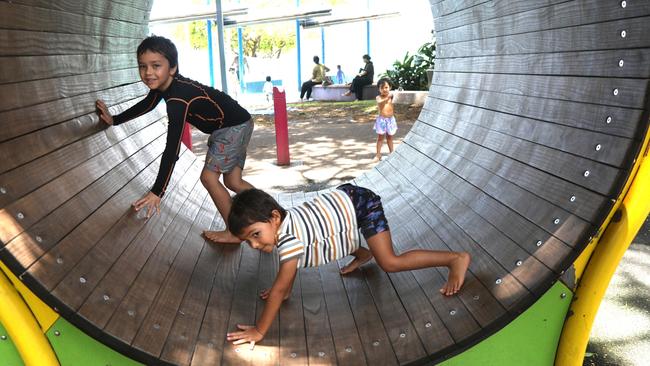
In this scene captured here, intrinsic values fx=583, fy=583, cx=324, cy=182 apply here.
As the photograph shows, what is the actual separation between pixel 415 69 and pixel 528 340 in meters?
15.6

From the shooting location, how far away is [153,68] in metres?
3.37

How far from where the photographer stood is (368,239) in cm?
312

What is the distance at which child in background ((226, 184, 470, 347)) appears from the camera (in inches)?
105


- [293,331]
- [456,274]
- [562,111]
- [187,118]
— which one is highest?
[562,111]

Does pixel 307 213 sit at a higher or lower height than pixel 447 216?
higher

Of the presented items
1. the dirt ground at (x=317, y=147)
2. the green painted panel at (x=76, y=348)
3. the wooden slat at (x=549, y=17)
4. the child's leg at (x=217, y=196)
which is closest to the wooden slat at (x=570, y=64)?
the wooden slat at (x=549, y=17)

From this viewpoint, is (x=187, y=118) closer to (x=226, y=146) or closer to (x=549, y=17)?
(x=226, y=146)

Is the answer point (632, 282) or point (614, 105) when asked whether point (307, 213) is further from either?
point (632, 282)

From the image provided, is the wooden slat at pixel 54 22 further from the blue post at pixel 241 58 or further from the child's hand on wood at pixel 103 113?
the blue post at pixel 241 58

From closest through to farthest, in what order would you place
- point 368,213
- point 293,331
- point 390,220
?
point 293,331 < point 368,213 < point 390,220

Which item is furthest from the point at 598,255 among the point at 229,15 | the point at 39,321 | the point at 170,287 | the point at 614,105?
the point at 229,15

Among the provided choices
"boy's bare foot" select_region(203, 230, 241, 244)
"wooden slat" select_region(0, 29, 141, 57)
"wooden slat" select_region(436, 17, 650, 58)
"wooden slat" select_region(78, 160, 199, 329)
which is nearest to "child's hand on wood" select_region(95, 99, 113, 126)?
"wooden slat" select_region(0, 29, 141, 57)

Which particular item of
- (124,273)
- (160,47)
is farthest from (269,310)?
(160,47)

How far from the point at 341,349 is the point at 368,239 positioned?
2.14 feet
